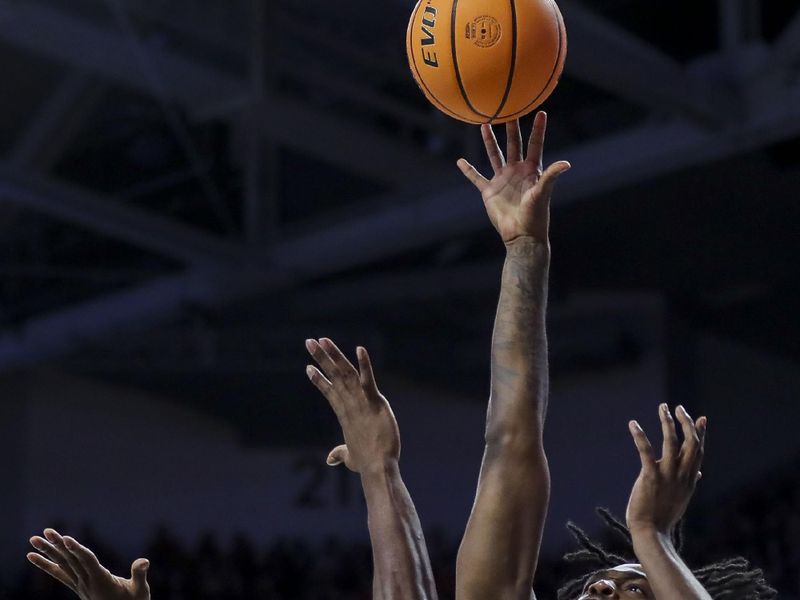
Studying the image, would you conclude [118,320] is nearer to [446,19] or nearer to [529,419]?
[446,19]

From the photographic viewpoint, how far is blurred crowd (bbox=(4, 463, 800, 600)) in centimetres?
1309

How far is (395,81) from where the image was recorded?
12.9m

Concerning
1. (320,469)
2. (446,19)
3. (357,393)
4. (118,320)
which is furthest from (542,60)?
(320,469)

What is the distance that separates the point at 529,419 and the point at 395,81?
1101 cm

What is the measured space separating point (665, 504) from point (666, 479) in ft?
0.12

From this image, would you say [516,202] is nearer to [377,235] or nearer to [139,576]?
[139,576]

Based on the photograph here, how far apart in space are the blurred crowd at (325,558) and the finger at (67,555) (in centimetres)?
1056

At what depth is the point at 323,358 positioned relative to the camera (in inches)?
91.4

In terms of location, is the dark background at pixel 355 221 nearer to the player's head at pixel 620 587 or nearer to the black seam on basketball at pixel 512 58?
the black seam on basketball at pixel 512 58

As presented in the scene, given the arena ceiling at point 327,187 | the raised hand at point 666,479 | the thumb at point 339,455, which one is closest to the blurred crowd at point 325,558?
the arena ceiling at point 327,187

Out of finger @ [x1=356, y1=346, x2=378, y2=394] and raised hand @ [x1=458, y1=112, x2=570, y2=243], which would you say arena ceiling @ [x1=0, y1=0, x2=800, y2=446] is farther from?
finger @ [x1=356, y1=346, x2=378, y2=394]

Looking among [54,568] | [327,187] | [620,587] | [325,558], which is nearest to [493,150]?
[620,587]

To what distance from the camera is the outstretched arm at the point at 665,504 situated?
1.92 m

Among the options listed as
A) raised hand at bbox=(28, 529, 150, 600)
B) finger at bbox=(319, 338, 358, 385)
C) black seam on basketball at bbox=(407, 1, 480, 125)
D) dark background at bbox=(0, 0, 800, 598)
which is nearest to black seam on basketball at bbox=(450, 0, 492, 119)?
black seam on basketball at bbox=(407, 1, 480, 125)
